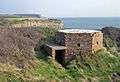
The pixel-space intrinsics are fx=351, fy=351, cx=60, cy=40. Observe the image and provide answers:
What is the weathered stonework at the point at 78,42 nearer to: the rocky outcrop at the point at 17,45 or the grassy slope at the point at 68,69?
the grassy slope at the point at 68,69

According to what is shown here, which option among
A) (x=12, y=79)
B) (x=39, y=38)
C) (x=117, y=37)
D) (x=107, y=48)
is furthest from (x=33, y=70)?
(x=117, y=37)

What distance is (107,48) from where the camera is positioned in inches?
1016

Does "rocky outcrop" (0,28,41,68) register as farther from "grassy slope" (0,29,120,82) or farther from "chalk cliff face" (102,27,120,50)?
"chalk cliff face" (102,27,120,50)

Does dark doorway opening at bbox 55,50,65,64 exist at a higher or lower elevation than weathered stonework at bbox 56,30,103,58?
lower

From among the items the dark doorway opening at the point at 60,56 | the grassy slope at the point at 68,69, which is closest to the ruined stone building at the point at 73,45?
the dark doorway opening at the point at 60,56

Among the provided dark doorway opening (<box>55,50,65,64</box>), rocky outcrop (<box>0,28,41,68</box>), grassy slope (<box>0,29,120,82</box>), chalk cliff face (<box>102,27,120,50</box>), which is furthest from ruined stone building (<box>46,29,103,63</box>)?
chalk cliff face (<box>102,27,120,50</box>)

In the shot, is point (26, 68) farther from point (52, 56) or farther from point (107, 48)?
point (107, 48)

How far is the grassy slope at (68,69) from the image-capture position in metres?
19.8

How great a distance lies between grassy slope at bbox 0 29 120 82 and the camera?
19.8m

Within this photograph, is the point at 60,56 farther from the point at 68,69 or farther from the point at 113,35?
the point at 113,35

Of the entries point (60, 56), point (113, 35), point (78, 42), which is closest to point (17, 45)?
point (60, 56)

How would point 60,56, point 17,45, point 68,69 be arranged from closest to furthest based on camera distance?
point 68,69 < point 17,45 < point 60,56

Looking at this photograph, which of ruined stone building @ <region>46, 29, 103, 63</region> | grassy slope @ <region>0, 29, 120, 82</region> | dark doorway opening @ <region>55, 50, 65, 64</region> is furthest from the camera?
dark doorway opening @ <region>55, 50, 65, 64</region>

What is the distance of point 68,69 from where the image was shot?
864 inches
